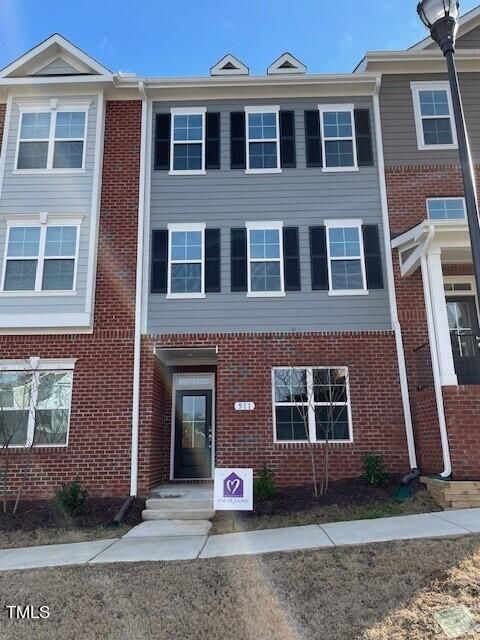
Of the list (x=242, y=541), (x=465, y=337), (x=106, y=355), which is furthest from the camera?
(x=465, y=337)

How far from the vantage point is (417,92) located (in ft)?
36.4

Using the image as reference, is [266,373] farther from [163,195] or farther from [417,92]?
[417,92]

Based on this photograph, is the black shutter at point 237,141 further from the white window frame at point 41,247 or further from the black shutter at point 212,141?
the white window frame at point 41,247

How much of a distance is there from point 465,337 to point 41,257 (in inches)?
341

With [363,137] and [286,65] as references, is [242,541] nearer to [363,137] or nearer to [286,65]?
[363,137]

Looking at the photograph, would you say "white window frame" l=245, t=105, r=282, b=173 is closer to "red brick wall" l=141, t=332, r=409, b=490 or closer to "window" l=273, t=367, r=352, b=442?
"red brick wall" l=141, t=332, r=409, b=490

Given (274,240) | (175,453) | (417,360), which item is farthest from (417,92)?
(175,453)

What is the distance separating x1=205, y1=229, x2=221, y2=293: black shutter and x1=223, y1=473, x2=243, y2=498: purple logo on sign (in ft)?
13.0

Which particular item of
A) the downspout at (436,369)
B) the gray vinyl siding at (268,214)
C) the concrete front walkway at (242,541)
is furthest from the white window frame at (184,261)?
the concrete front walkway at (242,541)

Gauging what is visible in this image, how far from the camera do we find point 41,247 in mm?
10172

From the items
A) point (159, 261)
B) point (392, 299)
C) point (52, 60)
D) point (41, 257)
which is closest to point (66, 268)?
point (41, 257)

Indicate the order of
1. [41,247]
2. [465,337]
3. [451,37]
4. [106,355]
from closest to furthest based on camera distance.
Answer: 1. [451,37]
2. [106,355]
3. [465,337]
4. [41,247]

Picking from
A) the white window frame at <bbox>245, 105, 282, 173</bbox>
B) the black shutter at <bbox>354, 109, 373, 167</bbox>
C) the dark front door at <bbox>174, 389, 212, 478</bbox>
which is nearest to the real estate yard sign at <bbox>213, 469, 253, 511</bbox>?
the dark front door at <bbox>174, 389, 212, 478</bbox>

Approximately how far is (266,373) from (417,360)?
115 inches
